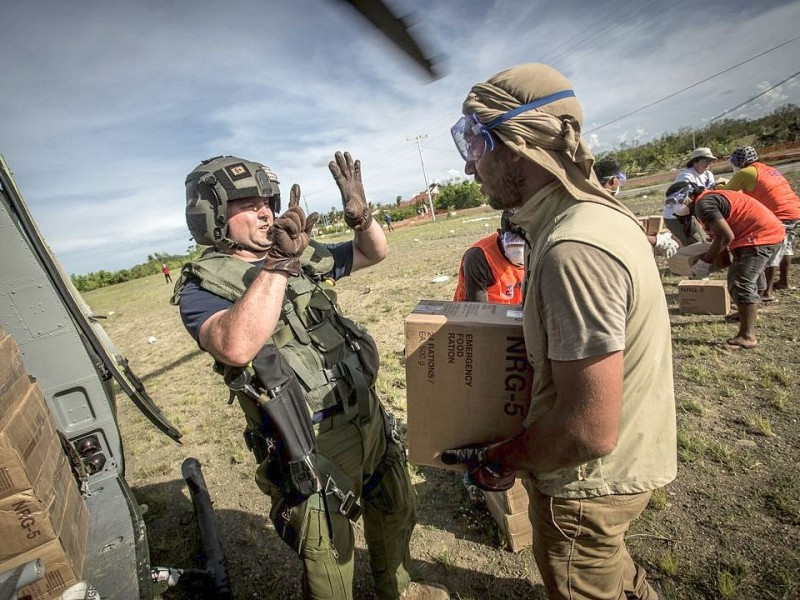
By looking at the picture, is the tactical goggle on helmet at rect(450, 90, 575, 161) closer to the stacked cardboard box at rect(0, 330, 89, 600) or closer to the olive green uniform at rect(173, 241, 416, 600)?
the olive green uniform at rect(173, 241, 416, 600)

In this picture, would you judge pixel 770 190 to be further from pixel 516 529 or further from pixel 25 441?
pixel 25 441

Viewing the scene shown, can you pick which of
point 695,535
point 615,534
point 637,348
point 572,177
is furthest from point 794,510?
point 572,177

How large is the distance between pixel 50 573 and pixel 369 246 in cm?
241

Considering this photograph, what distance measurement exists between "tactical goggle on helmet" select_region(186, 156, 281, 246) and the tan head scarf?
134 cm

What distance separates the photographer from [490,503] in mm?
3053

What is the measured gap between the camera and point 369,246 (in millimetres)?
2621

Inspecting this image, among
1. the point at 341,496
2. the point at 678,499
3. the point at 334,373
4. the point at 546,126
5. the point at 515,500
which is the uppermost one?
the point at 546,126

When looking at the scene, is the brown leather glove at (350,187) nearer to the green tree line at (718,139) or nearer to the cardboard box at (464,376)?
the cardboard box at (464,376)

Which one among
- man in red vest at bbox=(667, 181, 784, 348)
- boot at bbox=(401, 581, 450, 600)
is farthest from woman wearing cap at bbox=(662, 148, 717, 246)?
boot at bbox=(401, 581, 450, 600)

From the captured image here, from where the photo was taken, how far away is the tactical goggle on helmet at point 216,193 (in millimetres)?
2129

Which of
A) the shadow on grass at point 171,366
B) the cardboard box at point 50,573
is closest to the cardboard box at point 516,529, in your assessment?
the cardboard box at point 50,573

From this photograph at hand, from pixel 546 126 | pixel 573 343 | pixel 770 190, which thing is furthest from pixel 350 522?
pixel 770 190

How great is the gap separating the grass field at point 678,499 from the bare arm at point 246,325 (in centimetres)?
208

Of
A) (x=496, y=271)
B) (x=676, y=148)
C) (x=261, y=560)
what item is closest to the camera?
(x=261, y=560)
